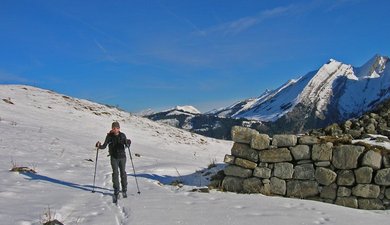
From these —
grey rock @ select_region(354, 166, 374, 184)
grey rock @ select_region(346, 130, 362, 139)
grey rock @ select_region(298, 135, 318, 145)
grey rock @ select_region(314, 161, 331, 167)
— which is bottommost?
grey rock @ select_region(354, 166, 374, 184)

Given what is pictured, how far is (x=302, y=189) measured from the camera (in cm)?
1277

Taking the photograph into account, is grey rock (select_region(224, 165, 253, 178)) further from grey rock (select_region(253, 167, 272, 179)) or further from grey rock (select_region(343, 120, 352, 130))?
grey rock (select_region(343, 120, 352, 130))

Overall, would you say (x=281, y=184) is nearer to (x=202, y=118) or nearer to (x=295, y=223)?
(x=295, y=223)

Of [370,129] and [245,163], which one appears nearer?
[245,163]

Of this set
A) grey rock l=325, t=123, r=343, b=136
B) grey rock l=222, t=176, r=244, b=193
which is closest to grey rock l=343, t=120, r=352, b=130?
grey rock l=325, t=123, r=343, b=136

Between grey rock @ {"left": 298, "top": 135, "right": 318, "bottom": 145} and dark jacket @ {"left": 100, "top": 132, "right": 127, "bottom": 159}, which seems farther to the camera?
grey rock @ {"left": 298, "top": 135, "right": 318, "bottom": 145}

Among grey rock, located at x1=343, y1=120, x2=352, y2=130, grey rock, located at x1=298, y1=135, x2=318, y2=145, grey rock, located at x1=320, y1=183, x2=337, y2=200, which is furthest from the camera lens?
grey rock, located at x1=343, y1=120, x2=352, y2=130

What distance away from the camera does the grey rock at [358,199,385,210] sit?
1185 cm

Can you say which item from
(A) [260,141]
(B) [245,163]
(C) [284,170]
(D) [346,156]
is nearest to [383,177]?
(D) [346,156]

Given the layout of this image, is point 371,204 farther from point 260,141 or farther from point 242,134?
point 242,134

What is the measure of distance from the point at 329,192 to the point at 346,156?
3.51 feet

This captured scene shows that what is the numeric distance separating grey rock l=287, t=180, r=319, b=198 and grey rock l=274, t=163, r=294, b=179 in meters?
0.21

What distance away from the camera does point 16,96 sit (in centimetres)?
3888

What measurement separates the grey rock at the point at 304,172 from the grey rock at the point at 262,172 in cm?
74
